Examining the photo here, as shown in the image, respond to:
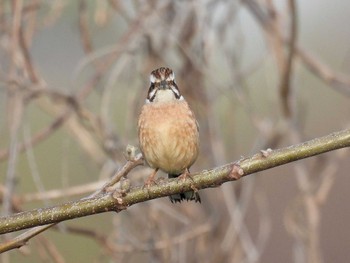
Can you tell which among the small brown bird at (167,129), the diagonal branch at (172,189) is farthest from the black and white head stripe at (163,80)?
the diagonal branch at (172,189)

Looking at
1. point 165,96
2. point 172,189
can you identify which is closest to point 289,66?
point 165,96

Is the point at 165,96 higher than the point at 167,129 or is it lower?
higher

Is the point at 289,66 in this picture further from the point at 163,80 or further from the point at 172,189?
the point at 172,189

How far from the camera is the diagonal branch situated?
1.94m

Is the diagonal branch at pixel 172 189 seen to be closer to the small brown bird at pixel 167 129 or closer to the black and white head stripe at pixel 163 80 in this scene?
the small brown bird at pixel 167 129

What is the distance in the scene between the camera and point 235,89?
344 cm

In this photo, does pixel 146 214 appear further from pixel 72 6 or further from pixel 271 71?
pixel 72 6

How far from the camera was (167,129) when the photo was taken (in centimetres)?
284

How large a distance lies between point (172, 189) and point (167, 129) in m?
0.80

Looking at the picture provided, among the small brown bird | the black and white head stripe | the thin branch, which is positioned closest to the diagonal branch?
the small brown bird

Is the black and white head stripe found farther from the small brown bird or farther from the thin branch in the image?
the thin branch

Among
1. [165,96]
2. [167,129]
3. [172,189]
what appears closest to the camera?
[172,189]

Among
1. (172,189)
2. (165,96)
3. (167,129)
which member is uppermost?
(165,96)

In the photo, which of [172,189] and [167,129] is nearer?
[172,189]
